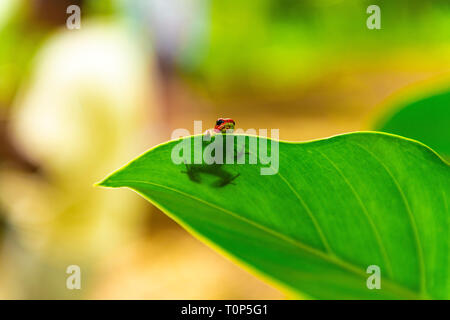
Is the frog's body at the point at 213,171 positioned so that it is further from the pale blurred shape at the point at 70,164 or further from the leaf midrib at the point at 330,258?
the pale blurred shape at the point at 70,164

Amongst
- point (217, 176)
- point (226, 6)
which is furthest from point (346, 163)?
point (226, 6)

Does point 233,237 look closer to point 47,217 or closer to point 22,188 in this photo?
point 47,217

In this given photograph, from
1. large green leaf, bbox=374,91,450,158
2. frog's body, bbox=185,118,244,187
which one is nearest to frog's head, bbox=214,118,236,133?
frog's body, bbox=185,118,244,187

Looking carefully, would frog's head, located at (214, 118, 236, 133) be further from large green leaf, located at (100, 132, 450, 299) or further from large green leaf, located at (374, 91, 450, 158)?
large green leaf, located at (374, 91, 450, 158)

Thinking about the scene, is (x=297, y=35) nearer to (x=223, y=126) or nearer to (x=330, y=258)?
(x=223, y=126)

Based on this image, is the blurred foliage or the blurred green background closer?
the blurred green background

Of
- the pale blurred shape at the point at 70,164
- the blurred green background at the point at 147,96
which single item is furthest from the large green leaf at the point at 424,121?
the pale blurred shape at the point at 70,164
